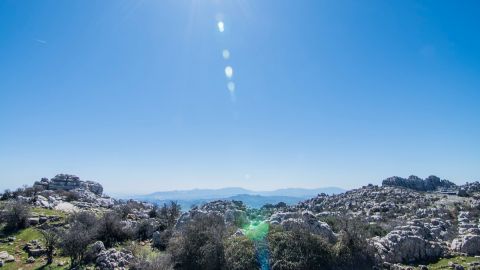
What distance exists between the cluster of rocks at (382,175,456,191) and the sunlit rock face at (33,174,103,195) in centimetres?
10023

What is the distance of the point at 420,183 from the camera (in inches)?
4756

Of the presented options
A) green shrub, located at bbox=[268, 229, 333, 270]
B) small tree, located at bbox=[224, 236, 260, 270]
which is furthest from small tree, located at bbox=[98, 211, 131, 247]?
green shrub, located at bbox=[268, 229, 333, 270]

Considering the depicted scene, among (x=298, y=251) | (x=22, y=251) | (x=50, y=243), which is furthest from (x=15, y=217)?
(x=298, y=251)

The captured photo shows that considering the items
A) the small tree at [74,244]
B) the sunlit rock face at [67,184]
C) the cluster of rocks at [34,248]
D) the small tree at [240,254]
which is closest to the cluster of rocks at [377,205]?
the small tree at [240,254]

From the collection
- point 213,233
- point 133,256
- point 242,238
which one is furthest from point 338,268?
point 133,256

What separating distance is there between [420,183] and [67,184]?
119358 mm

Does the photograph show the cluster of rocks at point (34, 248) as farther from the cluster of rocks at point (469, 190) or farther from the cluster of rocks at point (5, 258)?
the cluster of rocks at point (469, 190)

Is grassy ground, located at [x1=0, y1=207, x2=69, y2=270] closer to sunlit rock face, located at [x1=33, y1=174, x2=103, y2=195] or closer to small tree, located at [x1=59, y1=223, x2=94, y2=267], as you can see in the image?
small tree, located at [x1=59, y1=223, x2=94, y2=267]

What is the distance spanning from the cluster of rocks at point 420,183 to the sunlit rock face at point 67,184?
100 metres

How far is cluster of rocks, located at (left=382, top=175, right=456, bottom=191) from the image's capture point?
119 meters

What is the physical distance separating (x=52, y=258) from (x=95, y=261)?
531 centimetres

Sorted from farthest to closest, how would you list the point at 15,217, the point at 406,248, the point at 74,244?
the point at 15,217 → the point at 406,248 → the point at 74,244

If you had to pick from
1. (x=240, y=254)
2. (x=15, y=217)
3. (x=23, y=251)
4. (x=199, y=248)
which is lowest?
(x=23, y=251)

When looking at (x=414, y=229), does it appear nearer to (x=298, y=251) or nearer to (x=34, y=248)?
(x=298, y=251)
